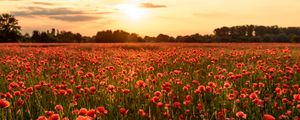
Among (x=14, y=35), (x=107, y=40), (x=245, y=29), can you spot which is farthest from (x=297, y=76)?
(x=245, y=29)

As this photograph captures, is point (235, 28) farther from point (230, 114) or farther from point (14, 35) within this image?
point (230, 114)

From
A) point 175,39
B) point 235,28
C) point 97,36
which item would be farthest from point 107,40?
point 235,28

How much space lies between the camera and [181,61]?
1203 centimetres

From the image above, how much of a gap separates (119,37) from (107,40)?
300 centimetres

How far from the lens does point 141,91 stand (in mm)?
6805

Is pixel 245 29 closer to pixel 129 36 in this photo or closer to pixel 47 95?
pixel 129 36

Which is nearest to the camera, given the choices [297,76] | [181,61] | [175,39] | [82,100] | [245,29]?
[82,100]

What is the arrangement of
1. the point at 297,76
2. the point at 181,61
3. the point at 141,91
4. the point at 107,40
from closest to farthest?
1. the point at 141,91
2. the point at 297,76
3. the point at 181,61
4. the point at 107,40

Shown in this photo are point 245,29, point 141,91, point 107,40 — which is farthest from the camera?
point 245,29

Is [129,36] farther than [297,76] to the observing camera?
Yes

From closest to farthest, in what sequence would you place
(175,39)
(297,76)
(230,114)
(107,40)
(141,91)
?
(230,114), (141,91), (297,76), (175,39), (107,40)

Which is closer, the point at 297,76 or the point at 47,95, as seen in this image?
the point at 47,95

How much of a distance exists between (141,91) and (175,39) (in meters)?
60.0

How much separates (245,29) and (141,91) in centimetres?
9603
